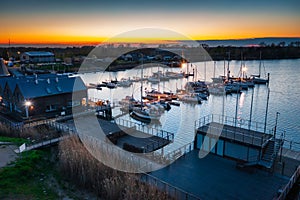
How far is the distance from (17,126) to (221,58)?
109 m

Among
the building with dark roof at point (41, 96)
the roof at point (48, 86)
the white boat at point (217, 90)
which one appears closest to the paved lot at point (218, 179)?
the building with dark roof at point (41, 96)

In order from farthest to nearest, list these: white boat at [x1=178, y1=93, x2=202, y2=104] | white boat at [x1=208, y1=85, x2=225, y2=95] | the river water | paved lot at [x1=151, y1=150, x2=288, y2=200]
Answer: white boat at [x1=208, y1=85, x2=225, y2=95]
white boat at [x1=178, y1=93, x2=202, y2=104]
the river water
paved lot at [x1=151, y1=150, x2=288, y2=200]

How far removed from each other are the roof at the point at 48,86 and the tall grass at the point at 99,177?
28.5ft

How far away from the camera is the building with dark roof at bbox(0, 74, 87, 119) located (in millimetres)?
23078

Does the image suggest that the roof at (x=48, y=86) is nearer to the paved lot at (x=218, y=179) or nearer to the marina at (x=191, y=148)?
the marina at (x=191, y=148)

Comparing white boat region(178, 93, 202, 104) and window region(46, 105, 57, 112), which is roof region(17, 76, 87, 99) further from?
white boat region(178, 93, 202, 104)

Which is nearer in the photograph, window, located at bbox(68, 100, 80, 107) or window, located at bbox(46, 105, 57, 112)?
window, located at bbox(46, 105, 57, 112)

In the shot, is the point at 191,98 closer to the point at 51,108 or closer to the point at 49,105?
the point at 51,108

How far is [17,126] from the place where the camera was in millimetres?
21344

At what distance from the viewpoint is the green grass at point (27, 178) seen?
12031 millimetres

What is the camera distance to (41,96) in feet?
76.5

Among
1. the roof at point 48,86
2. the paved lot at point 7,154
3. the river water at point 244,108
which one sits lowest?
the river water at point 244,108

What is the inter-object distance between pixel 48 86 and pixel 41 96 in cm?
157

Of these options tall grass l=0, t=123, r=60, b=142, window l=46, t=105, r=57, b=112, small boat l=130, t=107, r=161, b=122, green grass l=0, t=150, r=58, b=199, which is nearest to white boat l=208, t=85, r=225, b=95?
small boat l=130, t=107, r=161, b=122
